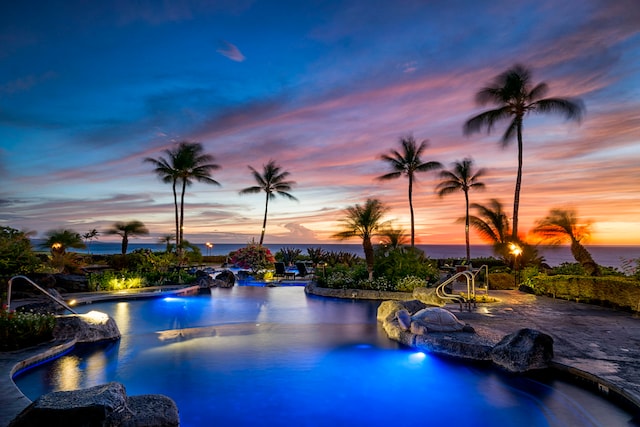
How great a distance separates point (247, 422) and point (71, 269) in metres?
16.9

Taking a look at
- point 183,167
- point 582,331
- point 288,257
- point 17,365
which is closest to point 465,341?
point 582,331

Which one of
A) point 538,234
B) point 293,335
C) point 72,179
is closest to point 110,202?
point 72,179

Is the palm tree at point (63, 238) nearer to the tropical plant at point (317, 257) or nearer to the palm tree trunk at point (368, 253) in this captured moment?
the tropical plant at point (317, 257)

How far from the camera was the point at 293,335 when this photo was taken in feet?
30.7

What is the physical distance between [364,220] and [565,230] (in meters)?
9.21

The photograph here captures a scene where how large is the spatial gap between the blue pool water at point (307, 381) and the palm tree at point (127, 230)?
23.1 metres

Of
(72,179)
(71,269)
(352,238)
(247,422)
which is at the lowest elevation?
(247,422)

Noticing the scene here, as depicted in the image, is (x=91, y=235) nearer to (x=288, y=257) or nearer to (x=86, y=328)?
(x=288, y=257)

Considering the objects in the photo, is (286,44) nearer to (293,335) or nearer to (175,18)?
(175,18)

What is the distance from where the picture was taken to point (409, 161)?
2755 centimetres

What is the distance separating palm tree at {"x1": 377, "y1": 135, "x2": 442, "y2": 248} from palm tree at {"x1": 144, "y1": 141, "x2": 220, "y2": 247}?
13.2 meters

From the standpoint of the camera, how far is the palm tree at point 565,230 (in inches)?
647

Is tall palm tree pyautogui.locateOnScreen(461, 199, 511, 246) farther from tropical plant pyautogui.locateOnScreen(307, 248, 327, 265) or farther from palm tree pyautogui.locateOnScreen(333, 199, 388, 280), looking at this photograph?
→ palm tree pyautogui.locateOnScreen(333, 199, 388, 280)

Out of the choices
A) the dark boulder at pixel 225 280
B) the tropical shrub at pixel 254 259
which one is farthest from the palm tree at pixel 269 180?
the dark boulder at pixel 225 280
